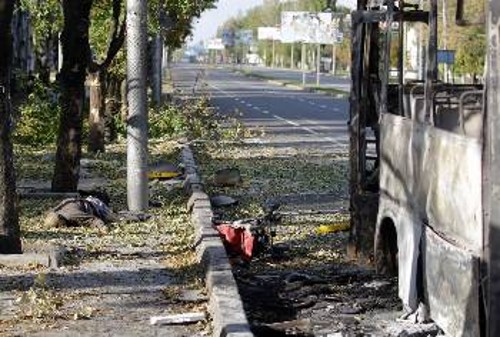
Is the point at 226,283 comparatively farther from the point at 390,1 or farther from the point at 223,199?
the point at 223,199

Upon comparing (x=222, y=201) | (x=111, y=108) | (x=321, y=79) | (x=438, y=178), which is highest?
(x=438, y=178)

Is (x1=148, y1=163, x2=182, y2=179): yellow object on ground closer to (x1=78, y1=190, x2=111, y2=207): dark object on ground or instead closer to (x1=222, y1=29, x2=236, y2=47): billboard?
(x1=78, y1=190, x2=111, y2=207): dark object on ground

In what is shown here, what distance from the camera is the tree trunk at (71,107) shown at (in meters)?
14.5

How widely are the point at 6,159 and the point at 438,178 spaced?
17.4 feet

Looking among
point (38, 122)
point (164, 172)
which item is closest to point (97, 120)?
point (38, 122)

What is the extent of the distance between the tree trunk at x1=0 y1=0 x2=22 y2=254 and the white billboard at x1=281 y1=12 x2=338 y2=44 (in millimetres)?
70345

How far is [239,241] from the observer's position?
10.4 metres

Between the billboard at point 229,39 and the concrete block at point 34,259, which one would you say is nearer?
the concrete block at point 34,259

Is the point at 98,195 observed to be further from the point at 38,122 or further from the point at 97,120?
the point at 38,122

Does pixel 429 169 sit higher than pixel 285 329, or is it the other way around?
pixel 429 169

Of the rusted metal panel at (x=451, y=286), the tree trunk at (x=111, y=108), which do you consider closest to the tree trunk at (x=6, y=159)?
the rusted metal panel at (x=451, y=286)

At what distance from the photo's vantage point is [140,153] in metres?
13.9

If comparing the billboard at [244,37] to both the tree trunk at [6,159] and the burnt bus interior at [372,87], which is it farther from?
the tree trunk at [6,159]

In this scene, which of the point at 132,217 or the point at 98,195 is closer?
the point at 132,217
